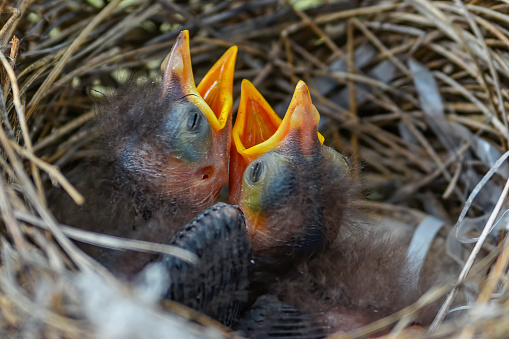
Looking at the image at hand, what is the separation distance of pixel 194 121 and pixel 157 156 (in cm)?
12

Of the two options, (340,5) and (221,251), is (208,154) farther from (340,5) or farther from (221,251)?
(340,5)

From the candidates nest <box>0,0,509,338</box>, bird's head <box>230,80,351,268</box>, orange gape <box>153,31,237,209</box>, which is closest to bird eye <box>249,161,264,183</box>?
bird's head <box>230,80,351,268</box>

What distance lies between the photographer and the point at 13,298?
698 mm

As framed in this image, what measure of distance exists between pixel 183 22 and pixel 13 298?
1192 millimetres

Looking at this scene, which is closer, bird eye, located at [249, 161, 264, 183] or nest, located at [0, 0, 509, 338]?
bird eye, located at [249, 161, 264, 183]

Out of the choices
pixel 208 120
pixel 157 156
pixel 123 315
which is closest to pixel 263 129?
pixel 208 120

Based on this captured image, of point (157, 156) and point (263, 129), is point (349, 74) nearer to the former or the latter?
Result: point (263, 129)

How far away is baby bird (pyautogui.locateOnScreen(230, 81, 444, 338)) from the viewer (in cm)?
104

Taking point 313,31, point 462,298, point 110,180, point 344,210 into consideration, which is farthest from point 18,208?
point 313,31

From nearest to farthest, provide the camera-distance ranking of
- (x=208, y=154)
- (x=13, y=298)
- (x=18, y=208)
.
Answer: (x=13, y=298), (x=18, y=208), (x=208, y=154)

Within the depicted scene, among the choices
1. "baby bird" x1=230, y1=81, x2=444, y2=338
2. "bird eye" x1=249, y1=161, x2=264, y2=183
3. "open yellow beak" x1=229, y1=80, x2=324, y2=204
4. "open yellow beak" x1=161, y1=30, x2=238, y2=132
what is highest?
"open yellow beak" x1=161, y1=30, x2=238, y2=132

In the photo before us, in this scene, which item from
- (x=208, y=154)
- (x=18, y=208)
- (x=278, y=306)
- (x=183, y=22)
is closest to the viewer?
(x=18, y=208)

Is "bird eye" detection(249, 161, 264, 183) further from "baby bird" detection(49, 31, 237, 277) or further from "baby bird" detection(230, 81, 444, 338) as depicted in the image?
"baby bird" detection(49, 31, 237, 277)

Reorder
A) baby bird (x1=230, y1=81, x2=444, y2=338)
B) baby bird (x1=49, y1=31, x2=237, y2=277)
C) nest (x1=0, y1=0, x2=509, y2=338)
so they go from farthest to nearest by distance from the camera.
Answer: nest (x1=0, y1=0, x2=509, y2=338) → baby bird (x1=49, y1=31, x2=237, y2=277) → baby bird (x1=230, y1=81, x2=444, y2=338)
